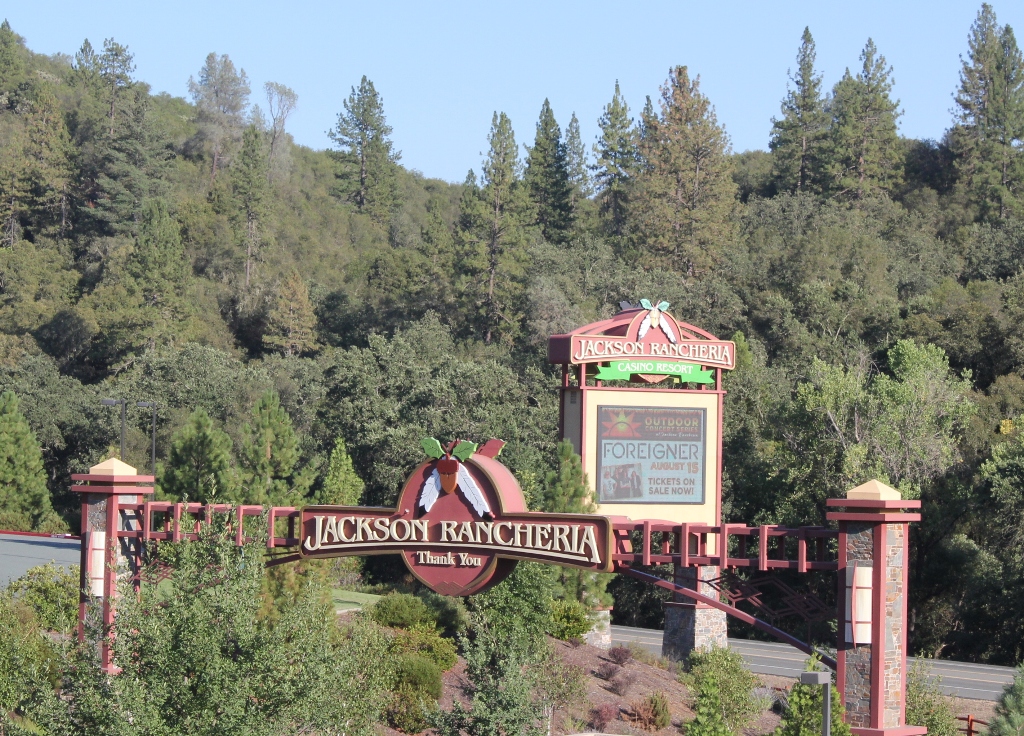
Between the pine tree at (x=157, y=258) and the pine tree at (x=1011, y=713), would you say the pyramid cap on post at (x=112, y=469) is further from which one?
the pine tree at (x=157, y=258)

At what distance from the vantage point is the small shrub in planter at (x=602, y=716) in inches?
1210

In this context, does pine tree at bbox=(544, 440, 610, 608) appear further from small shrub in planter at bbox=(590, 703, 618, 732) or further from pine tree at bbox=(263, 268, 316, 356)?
pine tree at bbox=(263, 268, 316, 356)

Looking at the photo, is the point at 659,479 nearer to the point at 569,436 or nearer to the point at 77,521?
the point at 569,436

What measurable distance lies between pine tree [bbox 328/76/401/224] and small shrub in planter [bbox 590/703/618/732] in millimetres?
93496

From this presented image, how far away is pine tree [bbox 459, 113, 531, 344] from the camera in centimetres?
8425

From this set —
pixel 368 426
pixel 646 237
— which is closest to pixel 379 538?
pixel 368 426

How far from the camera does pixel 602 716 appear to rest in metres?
31.0

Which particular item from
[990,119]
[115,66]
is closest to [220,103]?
[115,66]

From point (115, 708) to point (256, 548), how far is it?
278 centimetres

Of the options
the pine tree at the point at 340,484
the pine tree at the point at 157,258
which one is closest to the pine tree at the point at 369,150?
the pine tree at the point at 157,258

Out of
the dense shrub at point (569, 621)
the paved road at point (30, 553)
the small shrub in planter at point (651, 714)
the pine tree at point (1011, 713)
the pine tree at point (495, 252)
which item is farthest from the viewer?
the pine tree at point (495, 252)

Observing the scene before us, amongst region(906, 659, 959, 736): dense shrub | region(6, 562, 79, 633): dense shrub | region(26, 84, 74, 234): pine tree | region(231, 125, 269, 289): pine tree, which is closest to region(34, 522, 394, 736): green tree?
region(6, 562, 79, 633): dense shrub

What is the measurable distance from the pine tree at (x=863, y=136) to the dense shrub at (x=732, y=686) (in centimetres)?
6965

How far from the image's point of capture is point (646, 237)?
88688mm
